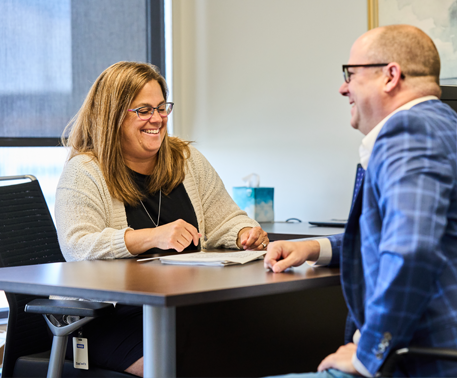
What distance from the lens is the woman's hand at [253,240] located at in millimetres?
1865

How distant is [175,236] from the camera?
1.67 m

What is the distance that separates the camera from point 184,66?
4.05 metres

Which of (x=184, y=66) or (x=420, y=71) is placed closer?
(x=420, y=71)

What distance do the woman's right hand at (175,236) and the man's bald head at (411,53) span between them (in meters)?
0.80

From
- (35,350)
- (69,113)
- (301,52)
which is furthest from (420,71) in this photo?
(69,113)

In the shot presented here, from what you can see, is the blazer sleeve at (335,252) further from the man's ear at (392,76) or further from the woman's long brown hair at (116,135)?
the woman's long brown hair at (116,135)

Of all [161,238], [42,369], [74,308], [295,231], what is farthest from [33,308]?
[295,231]

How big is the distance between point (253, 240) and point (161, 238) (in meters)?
0.33

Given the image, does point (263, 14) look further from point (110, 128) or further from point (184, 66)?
point (110, 128)

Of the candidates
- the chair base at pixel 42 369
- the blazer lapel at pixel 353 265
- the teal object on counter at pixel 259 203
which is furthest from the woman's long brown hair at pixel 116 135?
the teal object on counter at pixel 259 203

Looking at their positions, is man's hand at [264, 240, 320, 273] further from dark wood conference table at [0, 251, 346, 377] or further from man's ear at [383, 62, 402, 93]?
man's ear at [383, 62, 402, 93]

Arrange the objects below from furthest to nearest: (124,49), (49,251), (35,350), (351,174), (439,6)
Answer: (124,49)
(351,174)
(439,6)
(49,251)
(35,350)

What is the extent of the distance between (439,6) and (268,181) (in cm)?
139

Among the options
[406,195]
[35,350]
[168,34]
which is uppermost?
[168,34]
